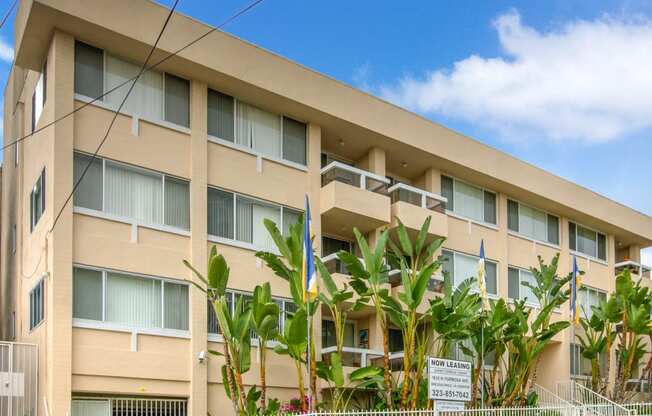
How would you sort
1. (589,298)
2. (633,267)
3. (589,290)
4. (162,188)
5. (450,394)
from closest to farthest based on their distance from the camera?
1. (450,394)
2. (162,188)
3. (589,298)
4. (589,290)
5. (633,267)

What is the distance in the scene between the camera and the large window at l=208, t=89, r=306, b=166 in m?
23.6

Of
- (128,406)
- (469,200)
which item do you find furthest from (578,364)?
(128,406)

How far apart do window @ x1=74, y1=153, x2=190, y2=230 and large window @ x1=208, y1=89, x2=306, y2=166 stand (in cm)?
220

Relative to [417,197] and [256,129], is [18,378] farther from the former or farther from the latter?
[417,197]

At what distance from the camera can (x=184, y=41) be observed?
21984mm

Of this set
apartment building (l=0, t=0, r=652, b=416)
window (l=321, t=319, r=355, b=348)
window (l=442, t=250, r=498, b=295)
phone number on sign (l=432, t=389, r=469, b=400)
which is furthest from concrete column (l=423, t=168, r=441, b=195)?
phone number on sign (l=432, t=389, r=469, b=400)

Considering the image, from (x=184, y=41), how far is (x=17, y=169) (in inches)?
305

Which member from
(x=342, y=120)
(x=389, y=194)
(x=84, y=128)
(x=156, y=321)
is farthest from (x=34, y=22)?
(x=389, y=194)

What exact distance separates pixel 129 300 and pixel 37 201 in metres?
3.91

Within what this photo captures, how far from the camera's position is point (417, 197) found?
2855 cm

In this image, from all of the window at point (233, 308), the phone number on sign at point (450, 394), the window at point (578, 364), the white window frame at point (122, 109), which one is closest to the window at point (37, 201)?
the white window frame at point (122, 109)

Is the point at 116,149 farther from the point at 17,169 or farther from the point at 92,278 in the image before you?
the point at 17,169

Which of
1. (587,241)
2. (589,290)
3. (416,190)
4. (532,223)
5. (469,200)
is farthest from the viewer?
(587,241)

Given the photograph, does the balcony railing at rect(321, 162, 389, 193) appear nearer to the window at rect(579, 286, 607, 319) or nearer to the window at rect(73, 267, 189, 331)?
the window at rect(73, 267, 189, 331)
